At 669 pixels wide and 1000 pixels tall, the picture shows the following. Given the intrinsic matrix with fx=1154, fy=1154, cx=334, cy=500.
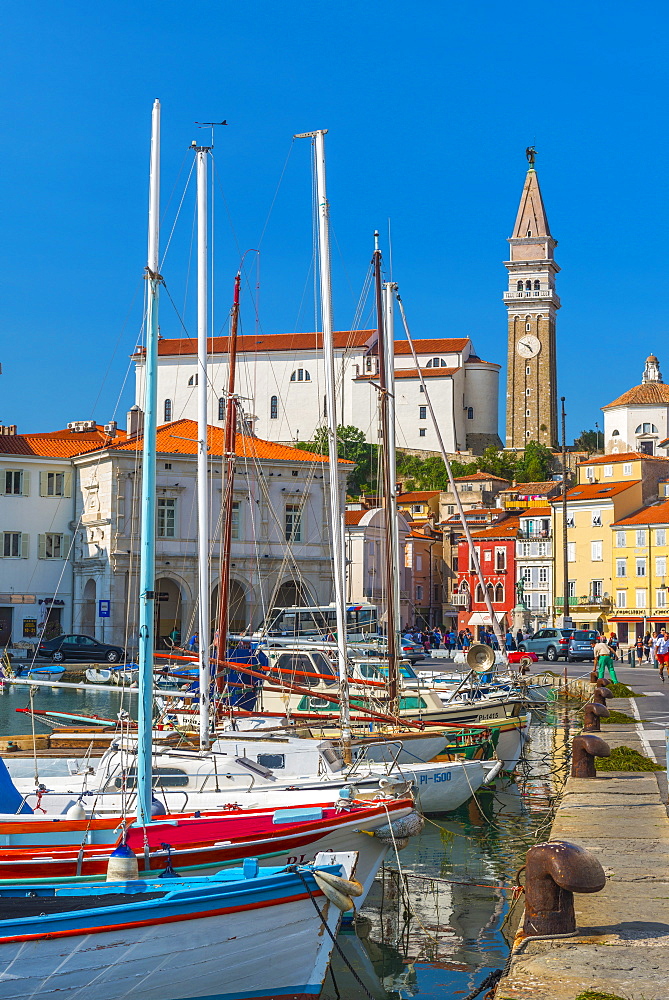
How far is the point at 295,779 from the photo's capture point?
596 inches

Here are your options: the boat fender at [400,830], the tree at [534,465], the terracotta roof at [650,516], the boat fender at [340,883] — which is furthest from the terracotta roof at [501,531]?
the boat fender at [340,883]

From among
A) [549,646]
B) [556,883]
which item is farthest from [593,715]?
[549,646]

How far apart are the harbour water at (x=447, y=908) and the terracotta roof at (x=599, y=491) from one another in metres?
61.2

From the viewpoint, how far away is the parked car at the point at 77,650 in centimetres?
5381

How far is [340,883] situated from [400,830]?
2.85 m

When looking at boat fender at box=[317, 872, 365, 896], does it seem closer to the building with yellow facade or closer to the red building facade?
the building with yellow facade

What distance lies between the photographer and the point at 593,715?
73.2 feet

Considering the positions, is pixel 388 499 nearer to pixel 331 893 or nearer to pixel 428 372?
pixel 331 893

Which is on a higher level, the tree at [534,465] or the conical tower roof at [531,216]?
the conical tower roof at [531,216]

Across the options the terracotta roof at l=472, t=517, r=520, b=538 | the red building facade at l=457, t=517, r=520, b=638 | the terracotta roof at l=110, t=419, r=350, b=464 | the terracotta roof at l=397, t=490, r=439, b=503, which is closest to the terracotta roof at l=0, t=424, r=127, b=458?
the terracotta roof at l=110, t=419, r=350, b=464

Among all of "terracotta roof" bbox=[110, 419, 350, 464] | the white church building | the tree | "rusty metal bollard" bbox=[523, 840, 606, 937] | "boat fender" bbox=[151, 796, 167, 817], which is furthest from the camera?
the white church building

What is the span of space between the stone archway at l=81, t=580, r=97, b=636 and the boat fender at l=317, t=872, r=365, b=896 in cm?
5385

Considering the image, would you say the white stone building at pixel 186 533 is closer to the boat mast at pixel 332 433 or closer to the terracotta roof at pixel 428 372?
the boat mast at pixel 332 433

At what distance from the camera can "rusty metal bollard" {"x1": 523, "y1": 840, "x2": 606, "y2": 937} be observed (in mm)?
8703
